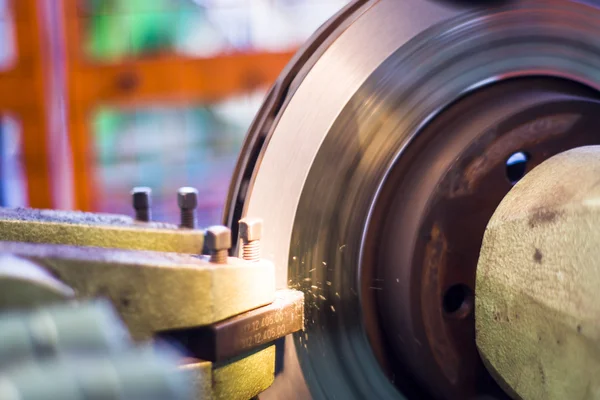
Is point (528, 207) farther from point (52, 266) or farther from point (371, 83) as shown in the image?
point (52, 266)

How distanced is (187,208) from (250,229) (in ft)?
0.65

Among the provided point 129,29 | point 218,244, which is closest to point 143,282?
point 218,244

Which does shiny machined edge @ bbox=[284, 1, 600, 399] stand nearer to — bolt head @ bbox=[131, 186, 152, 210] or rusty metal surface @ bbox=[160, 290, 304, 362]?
rusty metal surface @ bbox=[160, 290, 304, 362]

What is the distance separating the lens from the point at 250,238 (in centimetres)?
57

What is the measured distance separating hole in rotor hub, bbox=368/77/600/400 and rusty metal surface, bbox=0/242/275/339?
7.7 inches

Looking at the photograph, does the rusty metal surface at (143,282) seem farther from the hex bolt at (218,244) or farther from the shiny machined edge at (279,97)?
the shiny machined edge at (279,97)

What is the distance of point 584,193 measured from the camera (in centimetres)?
51

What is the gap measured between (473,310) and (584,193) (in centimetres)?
17

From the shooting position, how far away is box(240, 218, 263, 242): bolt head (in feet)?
1.85

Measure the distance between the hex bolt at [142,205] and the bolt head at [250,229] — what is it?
249mm

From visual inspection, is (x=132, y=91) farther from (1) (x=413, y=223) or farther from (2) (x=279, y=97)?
(1) (x=413, y=223)

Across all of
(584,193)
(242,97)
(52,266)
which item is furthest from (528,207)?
(242,97)

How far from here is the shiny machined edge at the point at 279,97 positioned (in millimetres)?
645

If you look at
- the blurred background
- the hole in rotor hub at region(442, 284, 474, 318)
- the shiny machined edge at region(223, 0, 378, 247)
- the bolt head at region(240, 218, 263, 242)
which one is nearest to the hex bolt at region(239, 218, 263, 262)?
the bolt head at region(240, 218, 263, 242)
